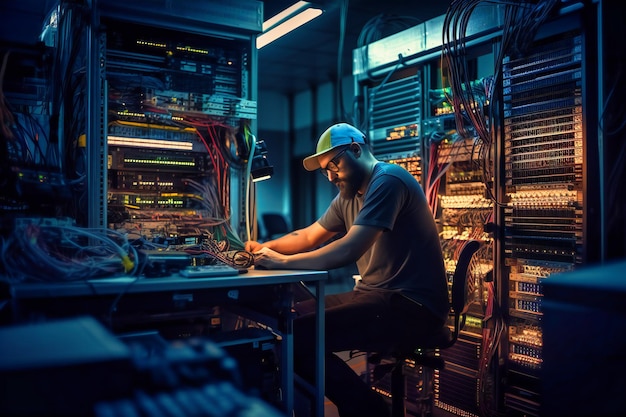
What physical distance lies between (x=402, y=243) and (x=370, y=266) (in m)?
0.20

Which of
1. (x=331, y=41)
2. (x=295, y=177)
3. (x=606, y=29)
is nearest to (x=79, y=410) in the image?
(x=606, y=29)

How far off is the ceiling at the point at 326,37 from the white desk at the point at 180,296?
1.72 metres

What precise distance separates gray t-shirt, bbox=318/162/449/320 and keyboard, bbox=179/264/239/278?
611mm

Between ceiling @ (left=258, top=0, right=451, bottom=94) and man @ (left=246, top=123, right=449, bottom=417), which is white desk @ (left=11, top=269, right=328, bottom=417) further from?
ceiling @ (left=258, top=0, right=451, bottom=94)

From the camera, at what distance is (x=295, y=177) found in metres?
8.70

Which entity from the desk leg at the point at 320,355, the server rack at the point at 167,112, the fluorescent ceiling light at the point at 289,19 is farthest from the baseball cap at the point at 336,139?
the fluorescent ceiling light at the point at 289,19

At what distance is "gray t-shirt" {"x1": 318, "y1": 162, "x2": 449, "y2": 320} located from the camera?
219 centimetres

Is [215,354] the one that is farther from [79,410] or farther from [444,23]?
[444,23]

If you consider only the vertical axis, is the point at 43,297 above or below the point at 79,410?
above

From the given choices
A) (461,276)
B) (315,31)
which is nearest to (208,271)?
(461,276)

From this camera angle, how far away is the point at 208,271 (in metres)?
→ 1.77

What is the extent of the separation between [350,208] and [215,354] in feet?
5.35

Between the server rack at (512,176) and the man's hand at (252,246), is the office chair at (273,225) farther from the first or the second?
the man's hand at (252,246)

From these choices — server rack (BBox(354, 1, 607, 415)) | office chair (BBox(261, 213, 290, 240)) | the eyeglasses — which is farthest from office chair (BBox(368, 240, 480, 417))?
office chair (BBox(261, 213, 290, 240))
